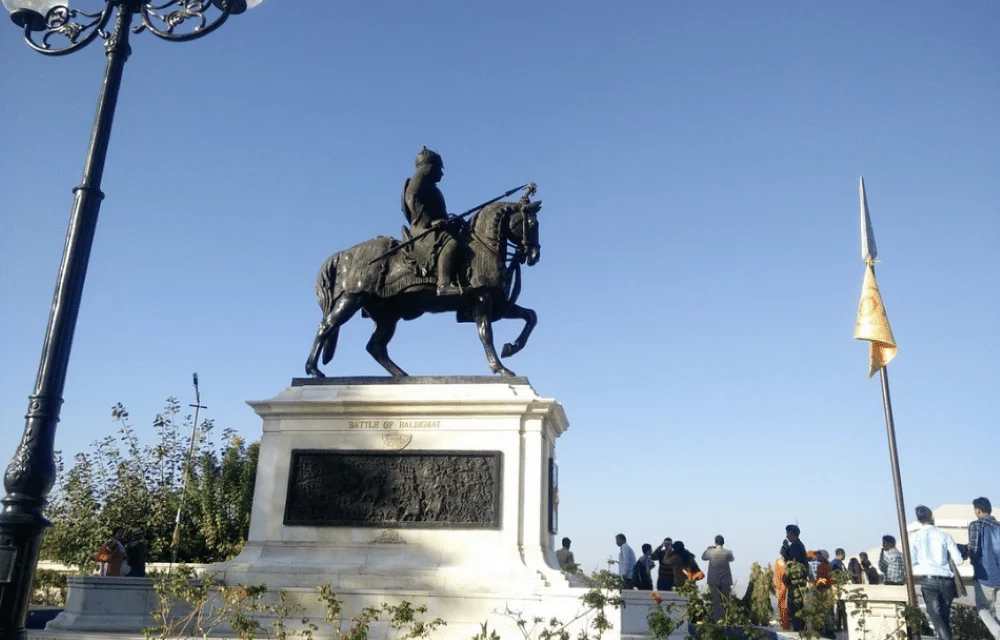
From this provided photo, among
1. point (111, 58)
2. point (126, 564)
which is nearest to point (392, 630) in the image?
point (111, 58)

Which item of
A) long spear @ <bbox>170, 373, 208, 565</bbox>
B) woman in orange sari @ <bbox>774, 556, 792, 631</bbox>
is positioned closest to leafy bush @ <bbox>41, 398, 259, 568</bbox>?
long spear @ <bbox>170, 373, 208, 565</bbox>

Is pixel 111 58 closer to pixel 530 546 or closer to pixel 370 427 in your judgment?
pixel 370 427

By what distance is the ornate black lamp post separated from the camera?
20.3ft

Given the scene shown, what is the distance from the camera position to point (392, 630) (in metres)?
10.5

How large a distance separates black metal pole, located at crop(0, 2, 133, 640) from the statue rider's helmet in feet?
21.8

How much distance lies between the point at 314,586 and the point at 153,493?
11824 millimetres

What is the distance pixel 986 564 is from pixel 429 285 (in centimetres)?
831

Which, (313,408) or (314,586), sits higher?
(313,408)

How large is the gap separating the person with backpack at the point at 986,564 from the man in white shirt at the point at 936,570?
0.22 meters

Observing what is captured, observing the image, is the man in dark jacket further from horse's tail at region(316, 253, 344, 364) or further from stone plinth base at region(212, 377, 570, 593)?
horse's tail at region(316, 253, 344, 364)

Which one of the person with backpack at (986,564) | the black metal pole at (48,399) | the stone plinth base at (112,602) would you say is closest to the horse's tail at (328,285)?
the stone plinth base at (112,602)

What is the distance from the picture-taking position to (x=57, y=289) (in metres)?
6.99

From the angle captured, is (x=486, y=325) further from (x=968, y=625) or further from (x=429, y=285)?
(x=968, y=625)

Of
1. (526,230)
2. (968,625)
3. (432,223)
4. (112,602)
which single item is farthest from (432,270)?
(968,625)
